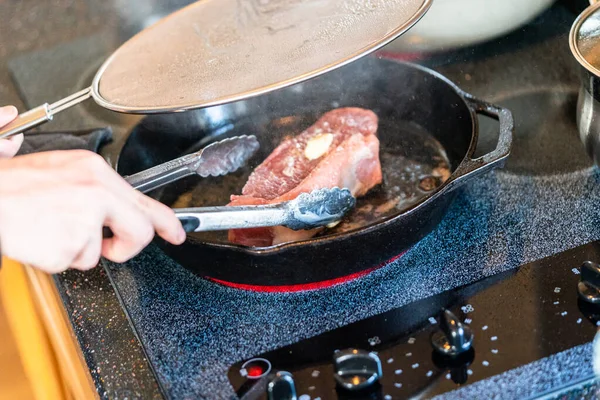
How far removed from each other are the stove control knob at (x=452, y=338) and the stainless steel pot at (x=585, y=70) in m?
0.40

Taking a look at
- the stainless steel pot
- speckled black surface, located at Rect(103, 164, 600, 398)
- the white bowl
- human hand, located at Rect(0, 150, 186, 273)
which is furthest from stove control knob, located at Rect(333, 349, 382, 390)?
the white bowl

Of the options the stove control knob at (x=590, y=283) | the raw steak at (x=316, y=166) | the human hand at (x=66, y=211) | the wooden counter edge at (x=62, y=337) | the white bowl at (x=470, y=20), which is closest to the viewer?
the human hand at (x=66, y=211)

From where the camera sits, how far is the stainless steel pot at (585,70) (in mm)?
923

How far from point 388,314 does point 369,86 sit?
586 millimetres

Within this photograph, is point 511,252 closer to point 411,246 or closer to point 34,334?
point 411,246

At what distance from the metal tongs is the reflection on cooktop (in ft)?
1.19

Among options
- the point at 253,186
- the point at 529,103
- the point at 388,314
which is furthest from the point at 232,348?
the point at 529,103

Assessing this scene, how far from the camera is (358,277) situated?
93cm

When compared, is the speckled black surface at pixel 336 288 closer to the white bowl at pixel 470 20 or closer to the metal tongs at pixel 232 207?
the metal tongs at pixel 232 207

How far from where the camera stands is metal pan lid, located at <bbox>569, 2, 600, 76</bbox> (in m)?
0.94

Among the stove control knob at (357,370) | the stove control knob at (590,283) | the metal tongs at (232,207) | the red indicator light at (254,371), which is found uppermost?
the metal tongs at (232,207)

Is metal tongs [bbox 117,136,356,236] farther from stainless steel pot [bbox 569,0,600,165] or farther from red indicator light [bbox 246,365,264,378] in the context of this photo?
stainless steel pot [bbox 569,0,600,165]

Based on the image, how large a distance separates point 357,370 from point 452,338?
0.12 metres

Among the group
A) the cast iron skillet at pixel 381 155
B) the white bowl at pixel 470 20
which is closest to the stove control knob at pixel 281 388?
the cast iron skillet at pixel 381 155
